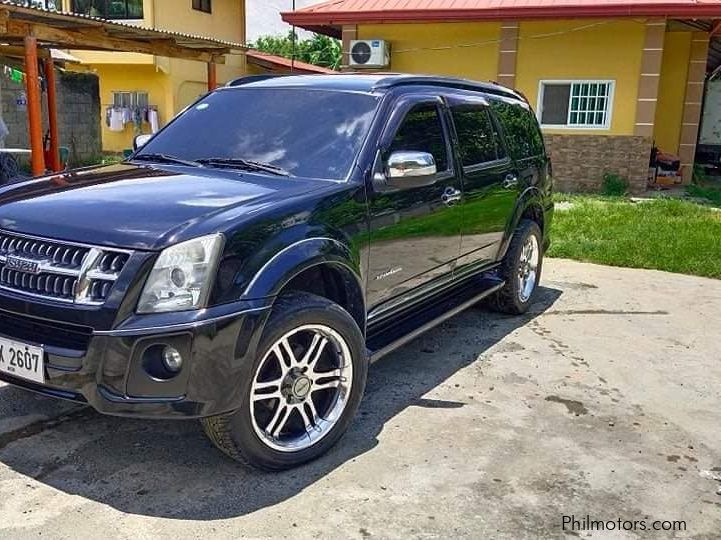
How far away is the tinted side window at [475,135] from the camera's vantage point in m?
5.12

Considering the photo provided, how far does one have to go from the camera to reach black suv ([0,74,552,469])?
3.02m

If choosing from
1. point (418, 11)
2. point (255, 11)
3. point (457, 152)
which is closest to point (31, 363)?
point (457, 152)

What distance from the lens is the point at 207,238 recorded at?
307 cm

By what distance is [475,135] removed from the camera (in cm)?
538

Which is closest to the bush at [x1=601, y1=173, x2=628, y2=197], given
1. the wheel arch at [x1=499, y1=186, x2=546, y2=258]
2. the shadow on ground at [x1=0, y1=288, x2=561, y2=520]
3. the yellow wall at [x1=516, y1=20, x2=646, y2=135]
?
the yellow wall at [x1=516, y1=20, x2=646, y2=135]

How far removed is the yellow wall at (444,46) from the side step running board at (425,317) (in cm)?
1057

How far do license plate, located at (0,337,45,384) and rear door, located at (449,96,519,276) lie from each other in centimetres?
292

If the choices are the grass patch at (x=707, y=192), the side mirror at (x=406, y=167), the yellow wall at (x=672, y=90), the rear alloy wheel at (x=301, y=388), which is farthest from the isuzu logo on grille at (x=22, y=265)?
the yellow wall at (x=672, y=90)

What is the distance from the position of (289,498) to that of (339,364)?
71cm

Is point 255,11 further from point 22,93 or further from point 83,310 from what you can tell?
point 83,310

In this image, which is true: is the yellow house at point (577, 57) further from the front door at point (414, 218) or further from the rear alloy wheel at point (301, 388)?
the rear alloy wheel at point (301, 388)

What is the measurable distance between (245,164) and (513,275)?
9.13 ft

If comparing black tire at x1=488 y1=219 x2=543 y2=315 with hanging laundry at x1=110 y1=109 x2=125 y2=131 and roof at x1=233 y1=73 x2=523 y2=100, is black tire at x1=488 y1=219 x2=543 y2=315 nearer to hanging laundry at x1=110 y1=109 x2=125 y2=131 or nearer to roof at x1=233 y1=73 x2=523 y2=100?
roof at x1=233 y1=73 x2=523 y2=100

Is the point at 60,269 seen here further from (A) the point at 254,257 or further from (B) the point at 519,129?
(B) the point at 519,129
